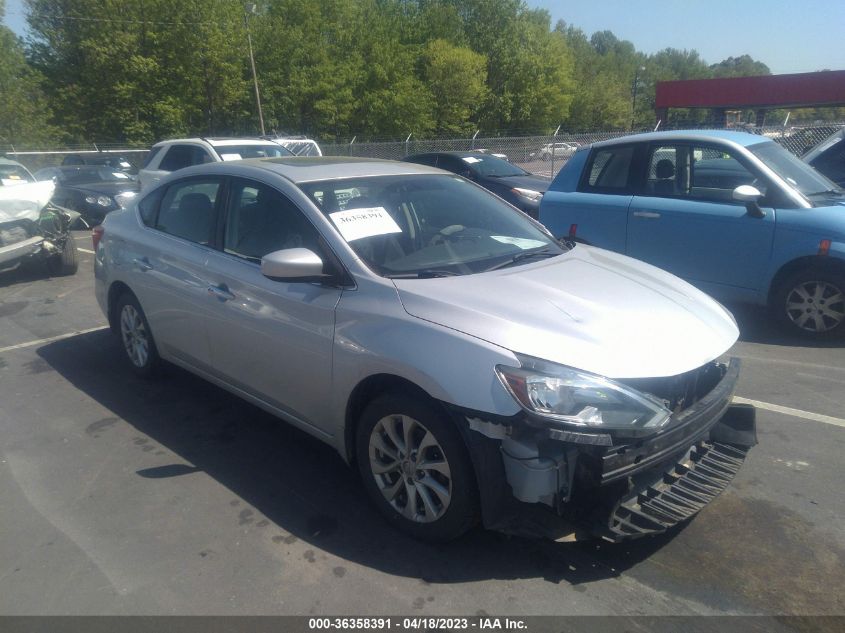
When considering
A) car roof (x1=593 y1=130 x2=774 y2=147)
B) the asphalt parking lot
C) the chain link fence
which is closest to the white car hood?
the asphalt parking lot

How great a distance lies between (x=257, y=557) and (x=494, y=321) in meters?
1.51

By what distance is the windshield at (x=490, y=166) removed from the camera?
13.3 metres

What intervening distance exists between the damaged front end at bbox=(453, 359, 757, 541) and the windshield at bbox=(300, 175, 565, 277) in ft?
3.30

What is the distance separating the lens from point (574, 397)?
2715mm

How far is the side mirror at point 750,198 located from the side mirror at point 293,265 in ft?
13.8

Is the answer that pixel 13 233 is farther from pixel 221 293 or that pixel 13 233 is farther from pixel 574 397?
pixel 574 397

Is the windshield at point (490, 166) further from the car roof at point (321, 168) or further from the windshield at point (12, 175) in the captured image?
the car roof at point (321, 168)

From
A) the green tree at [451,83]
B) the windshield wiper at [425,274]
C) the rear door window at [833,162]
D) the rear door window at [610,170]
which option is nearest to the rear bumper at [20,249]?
the rear door window at [610,170]

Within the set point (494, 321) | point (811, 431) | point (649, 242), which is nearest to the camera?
point (494, 321)

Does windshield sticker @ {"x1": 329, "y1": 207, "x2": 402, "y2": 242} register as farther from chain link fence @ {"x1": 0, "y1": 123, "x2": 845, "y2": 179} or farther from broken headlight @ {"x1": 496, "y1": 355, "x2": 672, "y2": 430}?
chain link fence @ {"x1": 0, "y1": 123, "x2": 845, "y2": 179}

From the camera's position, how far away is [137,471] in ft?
12.9

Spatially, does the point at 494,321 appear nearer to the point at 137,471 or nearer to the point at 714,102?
the point at 137,471

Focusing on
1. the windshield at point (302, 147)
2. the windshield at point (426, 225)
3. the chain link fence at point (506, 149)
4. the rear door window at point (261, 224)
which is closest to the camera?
the windshield at point (426, 225)

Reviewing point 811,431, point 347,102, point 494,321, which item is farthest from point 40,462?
point 347,102
